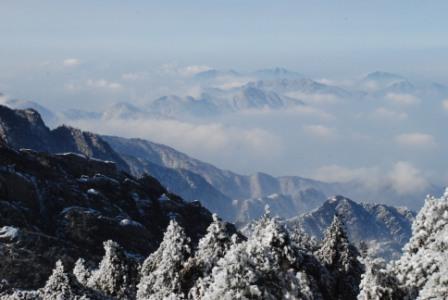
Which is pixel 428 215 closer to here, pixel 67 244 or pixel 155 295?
pixel 155 295

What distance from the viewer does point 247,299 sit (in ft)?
78.3

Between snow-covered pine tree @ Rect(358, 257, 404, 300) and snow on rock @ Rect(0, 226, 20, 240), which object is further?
snow on rock @ Rect(0, 226, 20, 240)

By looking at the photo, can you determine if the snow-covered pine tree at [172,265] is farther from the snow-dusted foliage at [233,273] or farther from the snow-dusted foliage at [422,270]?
the snow-dusted foliage at [422,270]

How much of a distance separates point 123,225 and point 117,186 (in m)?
35.8

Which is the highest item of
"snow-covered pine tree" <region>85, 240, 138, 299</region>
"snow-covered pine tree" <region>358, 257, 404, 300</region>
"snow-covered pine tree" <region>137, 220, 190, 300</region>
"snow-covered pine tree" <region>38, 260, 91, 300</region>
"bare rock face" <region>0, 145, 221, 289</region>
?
"snow-covered pine tree" <region>358, 257, 404, 300</region>

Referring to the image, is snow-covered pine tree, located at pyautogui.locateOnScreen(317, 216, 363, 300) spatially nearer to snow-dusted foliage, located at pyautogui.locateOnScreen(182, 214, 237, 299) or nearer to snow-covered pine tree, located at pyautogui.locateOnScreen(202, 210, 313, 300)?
snow-dusted foliage, located at pyautogui.locateOnScreen(182, 214, 237, 299)

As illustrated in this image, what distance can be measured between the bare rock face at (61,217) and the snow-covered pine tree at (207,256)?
76171mm

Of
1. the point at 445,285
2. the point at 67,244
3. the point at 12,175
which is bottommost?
the point at 67,244

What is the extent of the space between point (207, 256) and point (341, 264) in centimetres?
2382

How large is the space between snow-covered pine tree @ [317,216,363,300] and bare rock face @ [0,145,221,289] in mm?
67147

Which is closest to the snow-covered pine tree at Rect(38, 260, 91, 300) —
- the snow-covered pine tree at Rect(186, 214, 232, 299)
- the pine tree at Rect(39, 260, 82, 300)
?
the pine tree at Rect(39, 260, 82, 300)

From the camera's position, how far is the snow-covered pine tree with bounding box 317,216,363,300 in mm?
58000

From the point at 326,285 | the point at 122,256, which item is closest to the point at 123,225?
the point at 122,256

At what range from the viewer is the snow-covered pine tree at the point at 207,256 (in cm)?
3847
